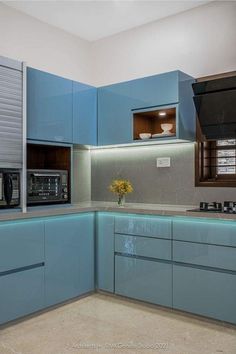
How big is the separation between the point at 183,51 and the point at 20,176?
2.05m

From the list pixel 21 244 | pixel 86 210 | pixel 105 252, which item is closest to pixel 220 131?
pixel 86 210

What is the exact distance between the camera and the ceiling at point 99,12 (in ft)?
11.0

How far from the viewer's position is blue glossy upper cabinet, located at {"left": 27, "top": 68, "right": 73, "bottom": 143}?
312cm

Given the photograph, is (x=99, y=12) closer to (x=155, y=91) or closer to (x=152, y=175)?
(x=155, y=91)

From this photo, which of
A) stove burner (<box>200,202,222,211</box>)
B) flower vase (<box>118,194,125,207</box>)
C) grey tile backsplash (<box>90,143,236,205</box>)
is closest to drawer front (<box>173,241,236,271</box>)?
stove burner (<box>200,202,222,211</box>)

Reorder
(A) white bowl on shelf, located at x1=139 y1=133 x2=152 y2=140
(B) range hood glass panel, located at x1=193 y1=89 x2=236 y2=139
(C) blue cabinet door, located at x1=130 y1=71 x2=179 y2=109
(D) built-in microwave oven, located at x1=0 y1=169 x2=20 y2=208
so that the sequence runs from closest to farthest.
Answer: (D) built-in microwave oven, located at x1=0 y1=169 x2=20 y2=208 < (B) range hood glass panel, located at x1=193 y1=89 x2=236 y2=139 < (C) blue cabinet door, located at x1=130 y1=71 x2=179 y2=109 < (A) white bowl on shelf, located at x1=139 y1=133 x2=152 y2=140

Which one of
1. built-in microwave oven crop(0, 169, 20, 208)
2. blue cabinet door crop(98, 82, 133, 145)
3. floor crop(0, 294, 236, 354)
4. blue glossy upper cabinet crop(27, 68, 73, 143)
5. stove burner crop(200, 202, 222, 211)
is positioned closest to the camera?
floor crop(0, 294, 236, 354)

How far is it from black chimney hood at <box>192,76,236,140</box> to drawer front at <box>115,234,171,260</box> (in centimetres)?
109

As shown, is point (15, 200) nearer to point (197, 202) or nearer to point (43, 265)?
point (43, 265)

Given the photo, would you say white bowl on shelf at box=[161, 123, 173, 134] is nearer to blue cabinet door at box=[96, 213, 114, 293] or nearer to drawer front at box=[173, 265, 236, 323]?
blue cabinet door at box=[96, 213, 114, 293]

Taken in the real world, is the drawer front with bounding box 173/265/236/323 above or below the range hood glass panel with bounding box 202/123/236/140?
below

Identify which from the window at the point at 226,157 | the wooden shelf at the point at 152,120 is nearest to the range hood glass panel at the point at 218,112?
the window at the point at 226,157

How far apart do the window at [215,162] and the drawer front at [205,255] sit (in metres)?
0.75

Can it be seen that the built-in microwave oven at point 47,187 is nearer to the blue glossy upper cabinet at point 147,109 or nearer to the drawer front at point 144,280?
the blue glossy upper cabinet at point 147,109
